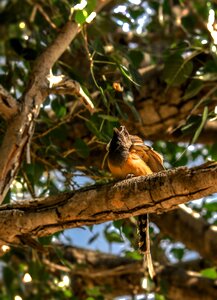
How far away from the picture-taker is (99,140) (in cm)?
187

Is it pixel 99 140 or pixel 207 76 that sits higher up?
pixel 207 76

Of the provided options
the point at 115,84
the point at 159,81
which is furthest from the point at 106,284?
the point at 115,84

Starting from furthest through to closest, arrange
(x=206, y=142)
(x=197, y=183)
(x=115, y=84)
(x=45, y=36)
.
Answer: (x=206, y=142), (x=45, y=36), (x=115, y=84), (x=197, y=183)

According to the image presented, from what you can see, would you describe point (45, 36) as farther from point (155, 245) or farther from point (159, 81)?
point (155, 245)

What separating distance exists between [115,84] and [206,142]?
0.97 m

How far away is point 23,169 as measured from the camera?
1988 mm

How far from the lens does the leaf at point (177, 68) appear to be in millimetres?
2025

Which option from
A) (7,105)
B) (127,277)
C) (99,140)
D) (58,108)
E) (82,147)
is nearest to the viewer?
(7,105)

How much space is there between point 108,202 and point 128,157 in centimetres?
30

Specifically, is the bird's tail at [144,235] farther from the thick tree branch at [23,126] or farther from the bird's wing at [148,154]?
the thick tree branch at [23,126]

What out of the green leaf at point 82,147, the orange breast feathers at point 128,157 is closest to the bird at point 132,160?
the orange breast feathers at point 128,157

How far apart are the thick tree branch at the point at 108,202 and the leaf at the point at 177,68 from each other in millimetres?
771

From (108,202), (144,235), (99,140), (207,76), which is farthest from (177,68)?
(108,202)

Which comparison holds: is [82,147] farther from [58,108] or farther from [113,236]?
[113,236]
